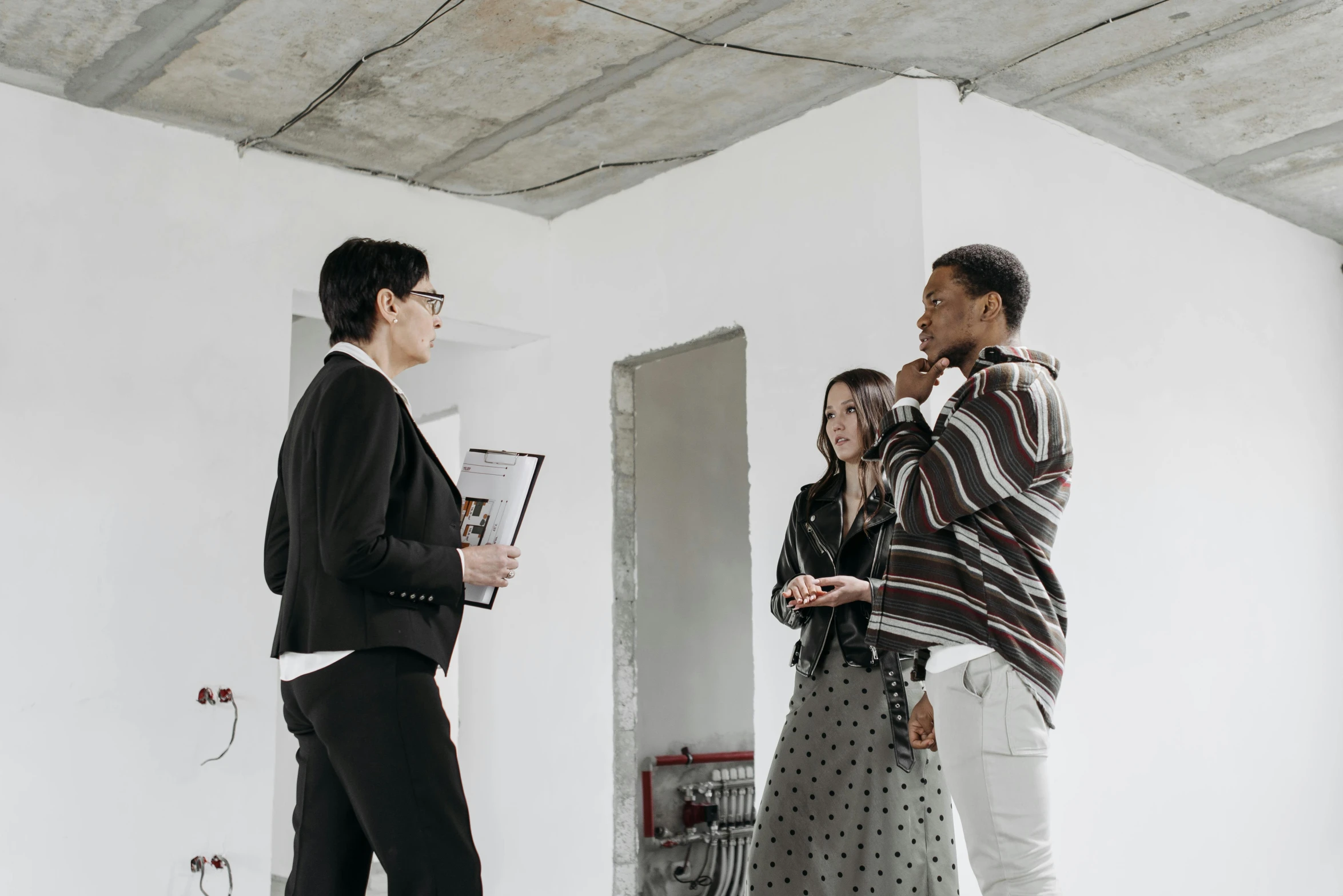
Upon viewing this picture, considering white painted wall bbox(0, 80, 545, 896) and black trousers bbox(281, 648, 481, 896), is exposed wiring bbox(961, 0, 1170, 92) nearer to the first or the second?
white painted wall bbox(0, 80, 545, 896)

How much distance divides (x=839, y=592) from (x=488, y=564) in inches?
30.7

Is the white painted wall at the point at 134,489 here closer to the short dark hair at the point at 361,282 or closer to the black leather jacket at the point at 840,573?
the short dark hair at the point at 361,282

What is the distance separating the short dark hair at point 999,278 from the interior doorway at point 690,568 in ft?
7.82

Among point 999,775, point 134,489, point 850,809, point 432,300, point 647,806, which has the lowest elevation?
point 647,806

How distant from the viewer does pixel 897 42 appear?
2951mm

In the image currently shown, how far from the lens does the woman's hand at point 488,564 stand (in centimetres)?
178

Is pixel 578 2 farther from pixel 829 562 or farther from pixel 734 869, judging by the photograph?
pixel 734 869

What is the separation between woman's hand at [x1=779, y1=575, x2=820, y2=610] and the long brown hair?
0.35m

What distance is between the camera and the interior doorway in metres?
4.56

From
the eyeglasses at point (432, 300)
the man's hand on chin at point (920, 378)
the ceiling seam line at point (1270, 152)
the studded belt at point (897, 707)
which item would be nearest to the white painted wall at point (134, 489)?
the eyeglasses at point (432, 300)

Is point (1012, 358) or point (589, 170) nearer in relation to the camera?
point (1012, 358)

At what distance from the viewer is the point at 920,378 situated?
6.68 ft

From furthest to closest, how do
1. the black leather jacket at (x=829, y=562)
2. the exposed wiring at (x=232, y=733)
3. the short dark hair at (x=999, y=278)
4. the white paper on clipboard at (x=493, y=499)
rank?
1. the exposed wiring at (x=232, y=733)
2. the black leather jacket at (x=829, y=562)
3. the short dark hair at (x=999, y=278)
4. the white paper on clipboard at (x=493, y=499)

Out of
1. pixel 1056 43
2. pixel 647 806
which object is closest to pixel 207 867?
pixel 647 806
